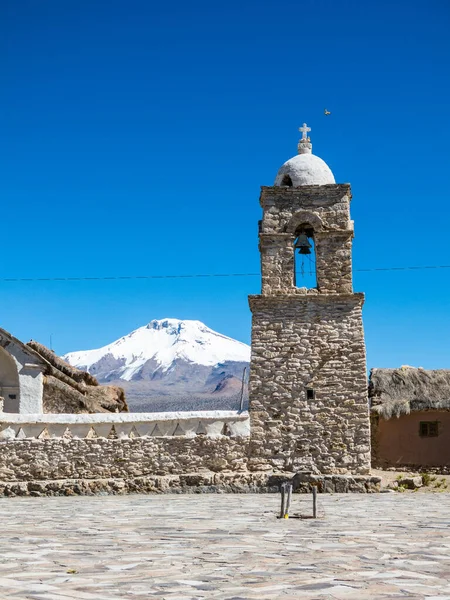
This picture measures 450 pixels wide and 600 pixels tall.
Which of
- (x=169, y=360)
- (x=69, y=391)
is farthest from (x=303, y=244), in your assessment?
(x=169, y=360)

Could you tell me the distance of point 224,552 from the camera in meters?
7.57

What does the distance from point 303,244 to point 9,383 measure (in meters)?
11.8

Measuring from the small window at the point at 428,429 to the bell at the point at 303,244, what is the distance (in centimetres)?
629

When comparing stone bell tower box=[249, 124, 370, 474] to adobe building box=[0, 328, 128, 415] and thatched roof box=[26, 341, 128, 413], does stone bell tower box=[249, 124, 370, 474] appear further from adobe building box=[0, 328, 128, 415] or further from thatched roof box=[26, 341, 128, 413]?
adobe building box=[0, 328, 128, 415]

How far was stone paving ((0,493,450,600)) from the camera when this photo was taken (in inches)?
223

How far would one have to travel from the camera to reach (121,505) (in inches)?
527

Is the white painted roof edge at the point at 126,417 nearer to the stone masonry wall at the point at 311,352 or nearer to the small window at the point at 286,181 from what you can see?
the stone masonry wall at the point at 311,352

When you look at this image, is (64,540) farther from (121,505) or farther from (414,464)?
(414,464)

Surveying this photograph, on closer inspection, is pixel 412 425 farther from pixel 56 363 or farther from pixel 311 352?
pixel 56 363

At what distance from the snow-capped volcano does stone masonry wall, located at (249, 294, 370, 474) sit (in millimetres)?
73067

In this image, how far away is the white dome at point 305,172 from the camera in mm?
18047

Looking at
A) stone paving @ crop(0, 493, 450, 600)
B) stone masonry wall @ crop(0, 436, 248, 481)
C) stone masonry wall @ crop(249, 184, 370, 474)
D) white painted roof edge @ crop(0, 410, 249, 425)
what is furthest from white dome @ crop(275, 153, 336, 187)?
stone paving @ crop(0, 493, 450, 600)

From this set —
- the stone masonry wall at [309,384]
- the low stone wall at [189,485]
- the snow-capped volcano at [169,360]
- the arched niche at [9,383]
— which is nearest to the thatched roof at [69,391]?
the arched niche at [9,383]

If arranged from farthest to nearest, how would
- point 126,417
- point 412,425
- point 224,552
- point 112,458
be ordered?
point 412,425, point 126,417, point 112,458, point 224,552
